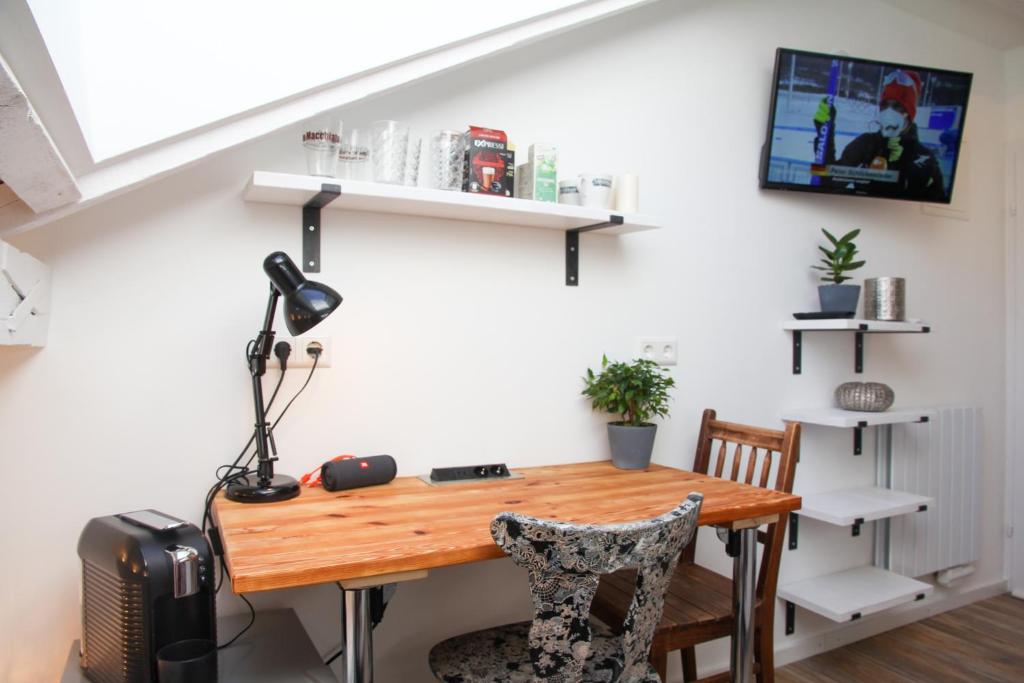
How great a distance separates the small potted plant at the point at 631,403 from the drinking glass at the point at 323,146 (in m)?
0.98

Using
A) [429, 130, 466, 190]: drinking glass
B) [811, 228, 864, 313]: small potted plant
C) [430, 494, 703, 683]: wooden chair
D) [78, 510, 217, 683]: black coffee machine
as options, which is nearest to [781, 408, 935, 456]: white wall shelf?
[811, 228, 864, 313]: small potted plant

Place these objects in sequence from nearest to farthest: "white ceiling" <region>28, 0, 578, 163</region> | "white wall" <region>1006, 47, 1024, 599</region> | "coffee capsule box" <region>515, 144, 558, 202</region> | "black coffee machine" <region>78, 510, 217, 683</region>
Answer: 1. "black coffee machine" <region>78, 510, 217, 683</region>
2. "white ceiling" <region>28, 0, 578, 163</region>
3. "coffee capsule box" <region>515, 144, 558, 202</region>
4. "white wall" <region>1006, 47, 1024, 599</region>

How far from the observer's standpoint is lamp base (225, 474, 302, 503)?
1454 mm

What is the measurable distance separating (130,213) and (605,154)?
4.46 feet

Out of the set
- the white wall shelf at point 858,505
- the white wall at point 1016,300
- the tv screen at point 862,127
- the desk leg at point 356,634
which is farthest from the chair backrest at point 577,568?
the white wall at point 1016,300

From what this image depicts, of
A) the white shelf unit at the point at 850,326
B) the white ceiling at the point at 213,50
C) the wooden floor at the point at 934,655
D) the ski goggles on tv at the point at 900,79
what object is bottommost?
the wooden floor at the point at 934,655

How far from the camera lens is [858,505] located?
2.45 meters

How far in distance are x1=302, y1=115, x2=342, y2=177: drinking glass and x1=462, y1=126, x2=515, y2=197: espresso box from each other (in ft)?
1.11

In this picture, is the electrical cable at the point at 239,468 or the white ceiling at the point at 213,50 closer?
the white ceiling at the point at 213,50

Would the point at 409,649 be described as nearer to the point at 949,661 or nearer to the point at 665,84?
the point at 665,84

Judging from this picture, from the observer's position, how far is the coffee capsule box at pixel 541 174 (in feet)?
5.98

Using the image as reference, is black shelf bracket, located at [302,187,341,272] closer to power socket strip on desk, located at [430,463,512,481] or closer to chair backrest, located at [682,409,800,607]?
power socket strip on desk, located at [430,463,512,481]

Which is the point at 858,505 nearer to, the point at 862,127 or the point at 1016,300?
the point at 862,127

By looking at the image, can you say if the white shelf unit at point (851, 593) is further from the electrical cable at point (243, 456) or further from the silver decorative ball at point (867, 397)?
the electrical cable at point (243, 456)
